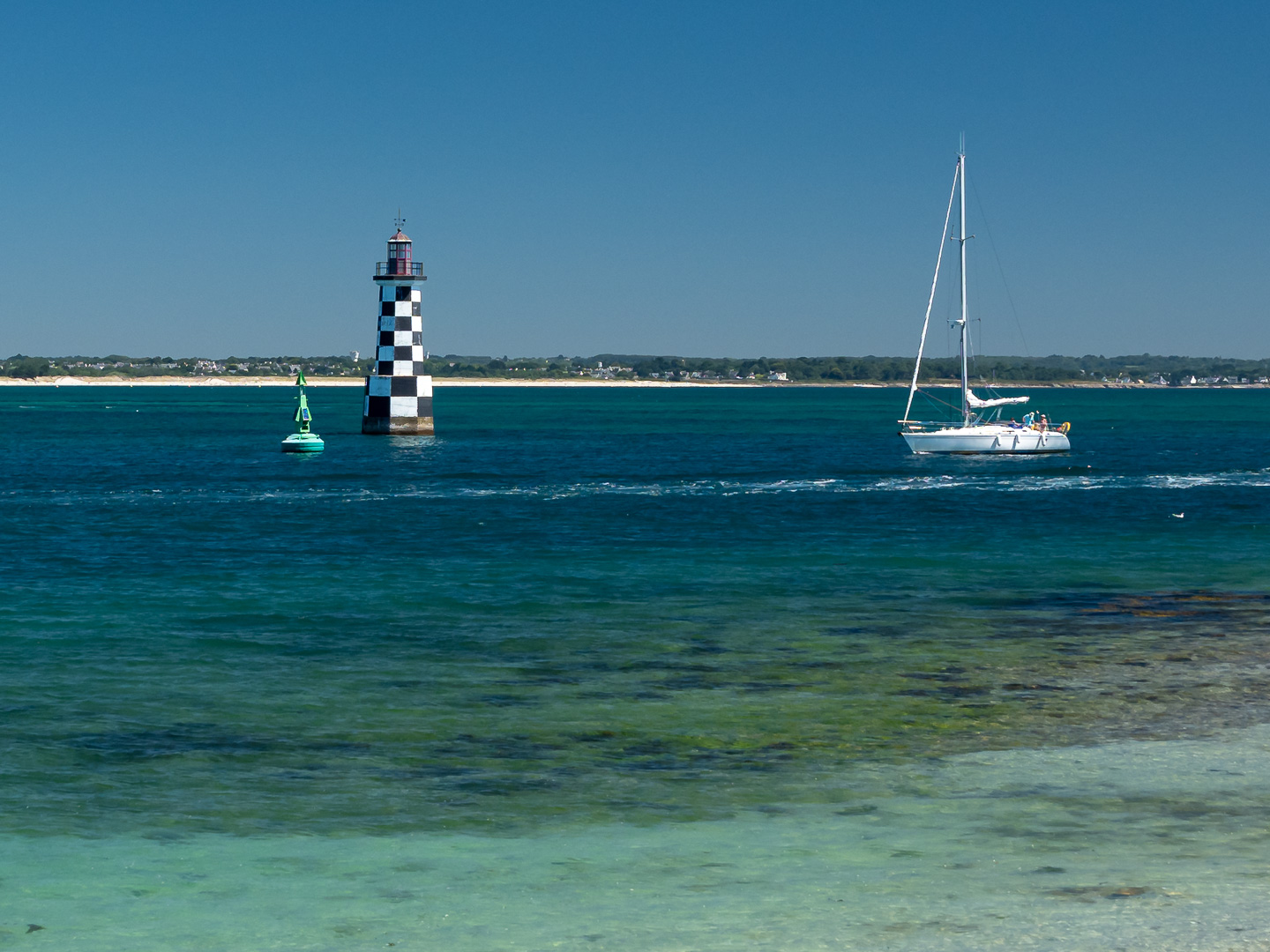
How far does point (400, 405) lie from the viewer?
326 feet

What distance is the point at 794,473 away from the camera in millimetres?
78438

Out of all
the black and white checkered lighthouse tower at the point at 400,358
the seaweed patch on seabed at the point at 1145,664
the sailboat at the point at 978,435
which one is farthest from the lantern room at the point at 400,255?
the seaweed patch on seabed at the point at 1145,664

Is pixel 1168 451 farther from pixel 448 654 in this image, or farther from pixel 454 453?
pixel 448 654

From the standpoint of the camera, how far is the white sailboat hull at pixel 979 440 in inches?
3506

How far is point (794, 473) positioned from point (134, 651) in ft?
190

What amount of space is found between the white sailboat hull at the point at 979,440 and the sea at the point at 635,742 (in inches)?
1833

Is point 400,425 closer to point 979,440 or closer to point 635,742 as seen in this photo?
point 979,440

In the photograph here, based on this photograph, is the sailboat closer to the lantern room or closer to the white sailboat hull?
the white sailboat hull

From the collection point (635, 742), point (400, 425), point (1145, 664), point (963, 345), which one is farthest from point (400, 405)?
point (635, 742)

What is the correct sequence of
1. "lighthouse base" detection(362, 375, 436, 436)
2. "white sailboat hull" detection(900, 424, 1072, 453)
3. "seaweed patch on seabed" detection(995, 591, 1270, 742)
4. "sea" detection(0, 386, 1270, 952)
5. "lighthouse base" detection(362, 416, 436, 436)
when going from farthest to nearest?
"lighthouse base" detection(362, 416, 436, 436)
"lighthouse base" detection(362, 375, 436, 436)
"white sailboat hull" detection(900, 424, 1072, 453)
"seaweed patch on seabed" detection(995, 591, 1270, 742)
"sea" detection(0, 386, 1270, 952)

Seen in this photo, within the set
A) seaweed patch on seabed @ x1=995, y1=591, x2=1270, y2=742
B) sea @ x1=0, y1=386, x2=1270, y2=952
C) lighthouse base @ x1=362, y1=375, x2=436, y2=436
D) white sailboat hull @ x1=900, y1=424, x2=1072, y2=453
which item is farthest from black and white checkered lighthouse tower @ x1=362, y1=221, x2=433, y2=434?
seaweed patch on seabed @ x1=995, y1=591, x2=1270, y2=742

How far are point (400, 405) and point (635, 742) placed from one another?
84.5m

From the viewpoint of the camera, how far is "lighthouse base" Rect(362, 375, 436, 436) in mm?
97938

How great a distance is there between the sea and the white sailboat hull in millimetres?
46548
